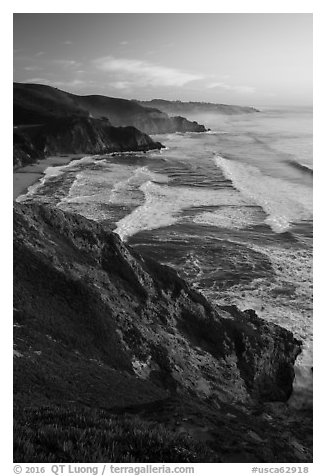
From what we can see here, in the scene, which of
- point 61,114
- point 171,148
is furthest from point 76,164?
point 61,114

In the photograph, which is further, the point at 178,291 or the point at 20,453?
the point at 178,291

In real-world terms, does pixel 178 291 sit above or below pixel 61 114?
below

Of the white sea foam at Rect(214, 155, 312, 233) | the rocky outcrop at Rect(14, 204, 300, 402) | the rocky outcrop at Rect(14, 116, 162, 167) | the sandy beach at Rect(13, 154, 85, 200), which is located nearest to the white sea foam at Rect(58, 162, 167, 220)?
the sandy beach at Rect(13, 154, 85, 200)

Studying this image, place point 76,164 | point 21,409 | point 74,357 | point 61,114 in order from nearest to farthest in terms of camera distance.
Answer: point 21,409
point 74,357
point 76,164
point 61,114

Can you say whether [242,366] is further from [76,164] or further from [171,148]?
[171,148]

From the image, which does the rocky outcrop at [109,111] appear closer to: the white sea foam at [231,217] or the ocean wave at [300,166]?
the ocean wave at [300,166]

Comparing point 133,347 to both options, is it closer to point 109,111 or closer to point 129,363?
point 129,363

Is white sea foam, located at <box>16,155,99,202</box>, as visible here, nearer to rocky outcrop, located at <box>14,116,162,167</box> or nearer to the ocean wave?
rocky outcrop, located at <box>14,116,162,167</box>
